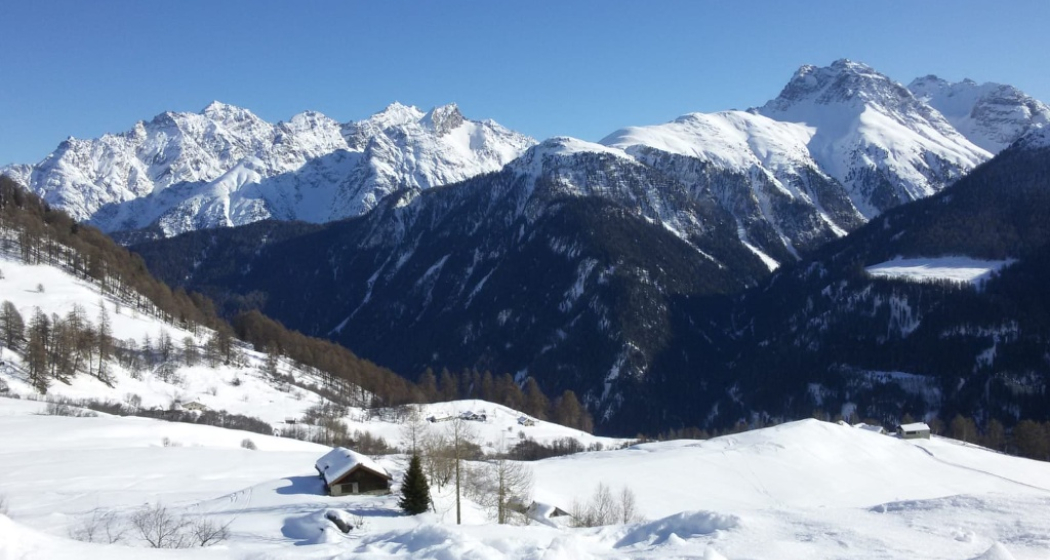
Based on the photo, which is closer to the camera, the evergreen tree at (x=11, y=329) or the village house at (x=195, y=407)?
the evergreen tree at (x=11, y=329)

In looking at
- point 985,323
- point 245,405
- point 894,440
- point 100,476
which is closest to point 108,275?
point 245,405

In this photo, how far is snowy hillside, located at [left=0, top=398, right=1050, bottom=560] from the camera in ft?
58.4

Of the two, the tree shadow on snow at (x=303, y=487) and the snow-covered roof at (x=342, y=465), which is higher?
the snow-covered roof at (x=342, y=465)

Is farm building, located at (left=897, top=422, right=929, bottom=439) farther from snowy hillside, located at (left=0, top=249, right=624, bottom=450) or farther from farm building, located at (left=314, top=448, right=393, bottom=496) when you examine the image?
farm building, located at (left=314, top=448, right=393, bottom=496)

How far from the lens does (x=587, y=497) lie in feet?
178

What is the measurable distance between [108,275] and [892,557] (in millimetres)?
149026

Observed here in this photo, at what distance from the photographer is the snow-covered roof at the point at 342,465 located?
4538cm

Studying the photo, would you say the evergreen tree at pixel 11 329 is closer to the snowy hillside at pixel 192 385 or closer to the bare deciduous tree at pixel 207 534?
the snowy hillside at pixel 192 385

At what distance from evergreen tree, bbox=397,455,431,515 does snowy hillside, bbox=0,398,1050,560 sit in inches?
44.5

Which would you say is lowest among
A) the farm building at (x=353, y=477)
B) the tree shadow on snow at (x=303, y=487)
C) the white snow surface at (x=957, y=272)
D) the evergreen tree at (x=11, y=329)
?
the tree shadow on snow at (x=303, y=487)

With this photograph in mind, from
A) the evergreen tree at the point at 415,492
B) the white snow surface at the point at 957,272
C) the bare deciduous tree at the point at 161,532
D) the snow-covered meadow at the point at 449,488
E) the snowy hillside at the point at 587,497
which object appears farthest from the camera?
the white snow surface at the point at 957,272

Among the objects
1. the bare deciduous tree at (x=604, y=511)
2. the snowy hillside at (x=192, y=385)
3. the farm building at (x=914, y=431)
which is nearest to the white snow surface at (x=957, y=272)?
the farm building at (x=914, y=431)

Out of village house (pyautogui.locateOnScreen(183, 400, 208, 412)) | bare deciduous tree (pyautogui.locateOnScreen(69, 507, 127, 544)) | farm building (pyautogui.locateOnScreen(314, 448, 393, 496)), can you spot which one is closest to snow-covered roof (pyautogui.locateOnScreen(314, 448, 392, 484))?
farm building (pyautogui.locateOnScreen(314, 448, 393, 496))

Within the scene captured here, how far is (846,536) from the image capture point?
19.4m
